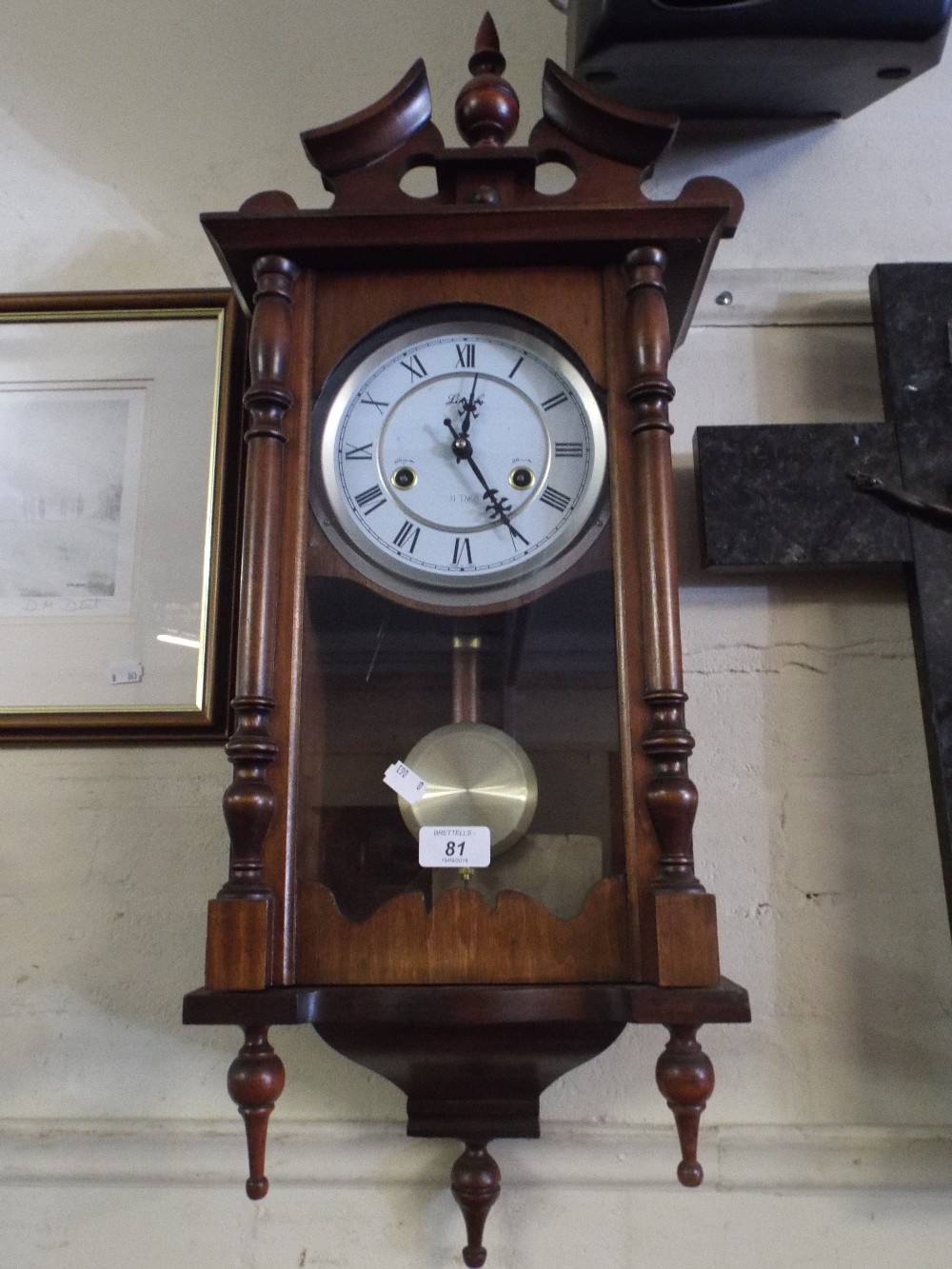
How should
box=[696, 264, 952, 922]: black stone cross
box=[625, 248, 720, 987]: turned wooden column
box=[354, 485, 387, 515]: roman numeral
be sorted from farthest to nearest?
box=[696, 264, 952, 922]: black stone cross, box=[354, 485, 387, 515]: roman numeral, box=[625, 248, 720, 987]: turned wooden column

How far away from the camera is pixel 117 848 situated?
2.78 feet

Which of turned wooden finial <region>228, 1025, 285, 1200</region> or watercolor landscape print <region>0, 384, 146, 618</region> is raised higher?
watercolor landscape print <region>0, 384, 146, 618</region>

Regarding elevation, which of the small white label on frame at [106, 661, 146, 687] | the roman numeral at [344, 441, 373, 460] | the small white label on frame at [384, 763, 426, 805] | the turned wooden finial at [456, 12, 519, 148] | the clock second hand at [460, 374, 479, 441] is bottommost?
the small white label on frame at [384, 763, 426, 805]

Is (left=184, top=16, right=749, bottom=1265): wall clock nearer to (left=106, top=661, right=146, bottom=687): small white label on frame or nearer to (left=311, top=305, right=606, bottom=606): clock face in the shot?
(left=311, top=305, right=606, bottom=606): clock face

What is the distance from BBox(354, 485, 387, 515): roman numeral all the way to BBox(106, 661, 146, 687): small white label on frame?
268 mm

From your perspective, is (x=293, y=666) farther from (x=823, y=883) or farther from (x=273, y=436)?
(x=823, y=883)

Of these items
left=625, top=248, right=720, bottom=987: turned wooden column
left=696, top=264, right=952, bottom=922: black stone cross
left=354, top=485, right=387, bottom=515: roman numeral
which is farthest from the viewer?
left=696, top=264, right=952, bottom=922: black stone cross

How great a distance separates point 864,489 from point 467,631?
0.36 m

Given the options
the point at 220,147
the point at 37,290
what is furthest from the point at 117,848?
the point at 220,147

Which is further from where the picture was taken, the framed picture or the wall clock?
the framed picture

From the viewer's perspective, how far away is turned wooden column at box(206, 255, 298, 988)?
625 millimetres

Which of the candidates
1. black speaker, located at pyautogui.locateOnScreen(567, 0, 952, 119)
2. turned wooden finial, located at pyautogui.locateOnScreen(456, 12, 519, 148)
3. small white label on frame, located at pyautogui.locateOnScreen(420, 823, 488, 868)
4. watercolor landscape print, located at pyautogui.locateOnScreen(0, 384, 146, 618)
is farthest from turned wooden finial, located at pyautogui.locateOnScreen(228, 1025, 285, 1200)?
black speaker, located at pyautogui.locateOnScreen(567, 0, 952, 119)

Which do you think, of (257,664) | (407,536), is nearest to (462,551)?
(407,536)

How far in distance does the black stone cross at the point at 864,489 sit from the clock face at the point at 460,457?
0.58ft
